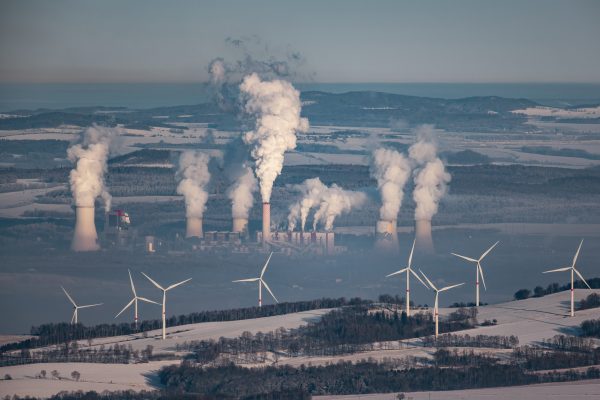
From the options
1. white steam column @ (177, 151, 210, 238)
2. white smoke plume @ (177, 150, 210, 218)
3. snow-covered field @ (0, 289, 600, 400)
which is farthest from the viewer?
white smoke plume @ (177, 150, 210, 218)

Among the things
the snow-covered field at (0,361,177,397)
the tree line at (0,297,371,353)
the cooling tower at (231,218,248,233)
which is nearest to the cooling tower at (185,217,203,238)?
the cooling tower at (231,218,248,233)

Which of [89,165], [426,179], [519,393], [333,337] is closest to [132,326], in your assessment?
[333,337]

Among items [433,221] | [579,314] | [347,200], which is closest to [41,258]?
[347,200]

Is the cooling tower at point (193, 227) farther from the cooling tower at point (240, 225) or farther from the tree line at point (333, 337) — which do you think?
the tree line at point (333, 337)

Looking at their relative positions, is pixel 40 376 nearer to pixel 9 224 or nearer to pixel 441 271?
pixel 441 271

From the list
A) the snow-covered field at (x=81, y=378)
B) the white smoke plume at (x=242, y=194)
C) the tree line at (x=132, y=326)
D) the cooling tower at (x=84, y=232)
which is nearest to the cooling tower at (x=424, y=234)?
the white smoke plume at (x=242, y=194)

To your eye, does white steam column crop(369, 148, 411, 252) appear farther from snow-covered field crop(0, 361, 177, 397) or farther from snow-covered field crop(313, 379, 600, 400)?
snow-covered field crop(313, 379, 600, 400)

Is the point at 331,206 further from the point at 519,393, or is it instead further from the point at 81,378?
the point at 519,393
